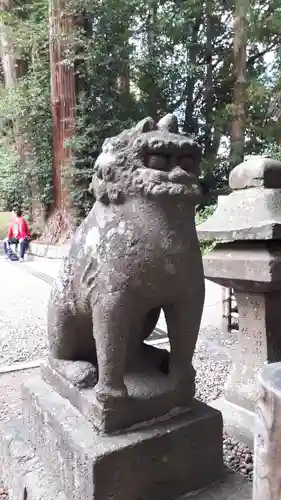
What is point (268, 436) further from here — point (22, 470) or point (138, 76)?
point (138, 76)

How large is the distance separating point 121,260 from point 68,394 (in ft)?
1.84

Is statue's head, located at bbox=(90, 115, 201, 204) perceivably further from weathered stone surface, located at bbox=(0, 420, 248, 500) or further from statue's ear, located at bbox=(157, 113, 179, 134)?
weathered stone surface, located at bbox=(0, 420, 248, 500)

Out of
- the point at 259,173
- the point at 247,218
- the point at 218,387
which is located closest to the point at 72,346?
the point at 247,218

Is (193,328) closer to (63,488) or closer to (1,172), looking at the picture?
(63,488)

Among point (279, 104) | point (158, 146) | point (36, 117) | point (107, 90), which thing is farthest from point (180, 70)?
point (158, 146)

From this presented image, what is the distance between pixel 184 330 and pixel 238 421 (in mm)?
946

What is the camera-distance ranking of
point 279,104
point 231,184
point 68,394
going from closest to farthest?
point 68,394 < point 231,184 < point 279,104

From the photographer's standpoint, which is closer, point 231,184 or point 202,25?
point 231,184

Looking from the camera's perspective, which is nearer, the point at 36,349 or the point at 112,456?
the point at 112,456

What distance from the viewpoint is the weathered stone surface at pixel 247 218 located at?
1.84m

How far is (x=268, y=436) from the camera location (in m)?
0.83

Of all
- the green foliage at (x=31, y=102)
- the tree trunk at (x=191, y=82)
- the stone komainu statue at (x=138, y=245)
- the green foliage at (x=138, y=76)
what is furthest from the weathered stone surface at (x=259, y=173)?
the green foliage at (x=31, y=102)

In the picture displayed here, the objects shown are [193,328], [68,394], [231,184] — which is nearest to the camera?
[193,328]

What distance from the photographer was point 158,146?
1239 mm
